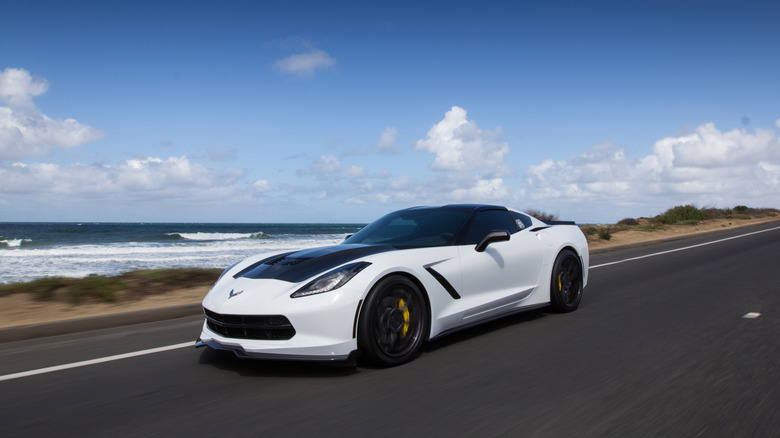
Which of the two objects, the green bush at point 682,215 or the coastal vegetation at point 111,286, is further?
the green bush at point 682,215

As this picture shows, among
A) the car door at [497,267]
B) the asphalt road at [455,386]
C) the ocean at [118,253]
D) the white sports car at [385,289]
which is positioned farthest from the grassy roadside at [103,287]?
the ocean at [118,253]

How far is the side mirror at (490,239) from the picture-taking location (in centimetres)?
516

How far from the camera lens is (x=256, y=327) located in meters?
4.07

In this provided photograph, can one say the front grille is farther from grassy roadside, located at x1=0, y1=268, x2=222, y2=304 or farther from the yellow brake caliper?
grassy roadside, located at x1=0, y1=268, x2=222, y2=304

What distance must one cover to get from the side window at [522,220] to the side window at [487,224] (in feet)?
0.29

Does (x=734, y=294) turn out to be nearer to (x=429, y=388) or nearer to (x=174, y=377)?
(x=429, y=388)

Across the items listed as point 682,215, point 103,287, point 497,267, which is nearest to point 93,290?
point 103,287

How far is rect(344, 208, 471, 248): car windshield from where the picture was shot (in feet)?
17.3

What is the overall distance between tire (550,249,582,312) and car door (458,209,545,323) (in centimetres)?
39

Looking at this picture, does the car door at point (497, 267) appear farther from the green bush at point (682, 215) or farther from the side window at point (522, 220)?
the green bush at point (682, 215)

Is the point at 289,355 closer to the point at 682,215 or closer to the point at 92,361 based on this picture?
the point at 92,361

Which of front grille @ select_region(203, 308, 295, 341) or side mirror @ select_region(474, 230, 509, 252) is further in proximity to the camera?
side mirror @ select_region(474, 230, 509, 252)

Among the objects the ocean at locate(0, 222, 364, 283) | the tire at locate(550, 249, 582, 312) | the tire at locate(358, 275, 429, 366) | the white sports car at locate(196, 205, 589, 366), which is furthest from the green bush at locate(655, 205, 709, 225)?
the tire at locate(358, 275, 429, 366)

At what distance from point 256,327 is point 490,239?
7.42ft
